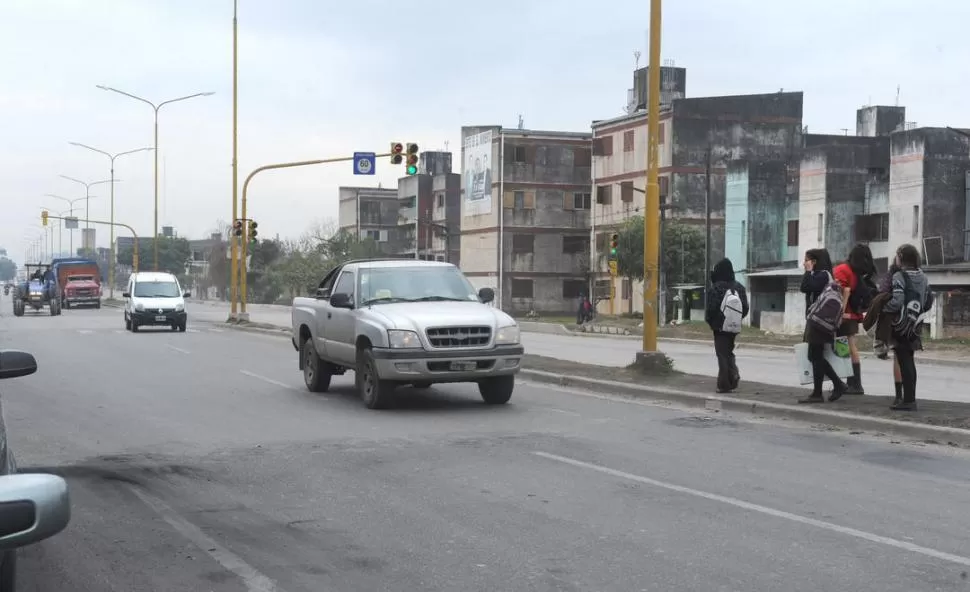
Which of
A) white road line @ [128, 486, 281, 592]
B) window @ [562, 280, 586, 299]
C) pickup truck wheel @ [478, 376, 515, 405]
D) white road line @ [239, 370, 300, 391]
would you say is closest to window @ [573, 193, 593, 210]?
window @ [562, 280, 586, 299]

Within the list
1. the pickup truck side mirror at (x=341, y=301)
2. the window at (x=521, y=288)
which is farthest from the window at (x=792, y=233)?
the pickup truck side mirror at (x=341, y=301)

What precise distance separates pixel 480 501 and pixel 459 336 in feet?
18.5

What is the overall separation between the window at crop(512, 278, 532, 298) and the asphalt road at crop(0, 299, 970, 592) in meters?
63.0

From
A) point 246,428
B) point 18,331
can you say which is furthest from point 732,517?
point 18,331

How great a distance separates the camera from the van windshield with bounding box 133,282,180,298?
1486 inches

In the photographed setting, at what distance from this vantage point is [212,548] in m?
6.52

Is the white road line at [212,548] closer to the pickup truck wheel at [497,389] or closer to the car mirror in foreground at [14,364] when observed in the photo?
the car mirror in foreground at [14,364]

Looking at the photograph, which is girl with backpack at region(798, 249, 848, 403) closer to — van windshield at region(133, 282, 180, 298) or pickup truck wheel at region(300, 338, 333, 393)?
pickup truck wheel at region(300, 338, 333, 393)

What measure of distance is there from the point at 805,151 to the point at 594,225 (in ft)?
77.6

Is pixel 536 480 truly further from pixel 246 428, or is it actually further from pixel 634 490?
pixel 246 428

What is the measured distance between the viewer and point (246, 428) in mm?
11914

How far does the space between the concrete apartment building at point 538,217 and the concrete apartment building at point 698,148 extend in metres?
6.44

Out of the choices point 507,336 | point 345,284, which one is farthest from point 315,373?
point 507,336

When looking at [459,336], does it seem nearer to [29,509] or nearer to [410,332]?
[410,332]
